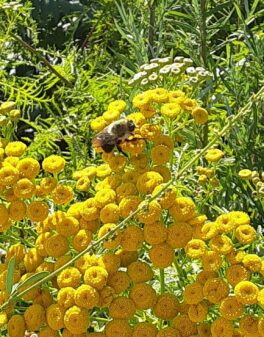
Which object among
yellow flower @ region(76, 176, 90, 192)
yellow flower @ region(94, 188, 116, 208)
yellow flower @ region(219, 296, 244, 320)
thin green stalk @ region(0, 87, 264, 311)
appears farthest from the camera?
yellow flower @ region(76, 176, 90, 192)

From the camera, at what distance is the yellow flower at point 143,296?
59.8 inches

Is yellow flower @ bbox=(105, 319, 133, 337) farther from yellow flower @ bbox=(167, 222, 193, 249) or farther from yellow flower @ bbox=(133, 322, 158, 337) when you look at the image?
yellow flower @ bbox=(167, 222, 193, 249)

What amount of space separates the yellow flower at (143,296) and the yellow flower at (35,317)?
17 cm

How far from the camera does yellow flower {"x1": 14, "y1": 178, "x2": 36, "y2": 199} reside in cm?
161

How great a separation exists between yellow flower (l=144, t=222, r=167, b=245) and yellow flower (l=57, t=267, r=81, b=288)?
0.14 metres

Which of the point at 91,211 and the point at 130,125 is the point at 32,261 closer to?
the point at 91,211

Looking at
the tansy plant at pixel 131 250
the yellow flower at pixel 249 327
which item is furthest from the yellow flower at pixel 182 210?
the yellow flower at pixel 249 327

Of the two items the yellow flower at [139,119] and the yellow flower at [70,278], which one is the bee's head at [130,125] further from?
the yellow flower at [70,278]

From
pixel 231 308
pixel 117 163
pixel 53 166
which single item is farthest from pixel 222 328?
pixel 53 166

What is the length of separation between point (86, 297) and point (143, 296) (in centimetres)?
10

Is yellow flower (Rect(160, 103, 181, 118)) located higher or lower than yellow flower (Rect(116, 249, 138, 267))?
higher

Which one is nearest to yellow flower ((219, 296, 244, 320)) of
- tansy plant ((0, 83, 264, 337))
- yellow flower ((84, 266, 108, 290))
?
tansy plant ((0, 83, 264, 337))

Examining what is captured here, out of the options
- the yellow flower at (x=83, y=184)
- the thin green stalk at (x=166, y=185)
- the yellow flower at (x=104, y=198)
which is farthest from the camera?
the yellow flower at (x=83, y=184)

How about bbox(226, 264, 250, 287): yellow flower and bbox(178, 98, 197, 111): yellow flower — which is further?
bbox(178, 98, 197, 111): yellow flower
